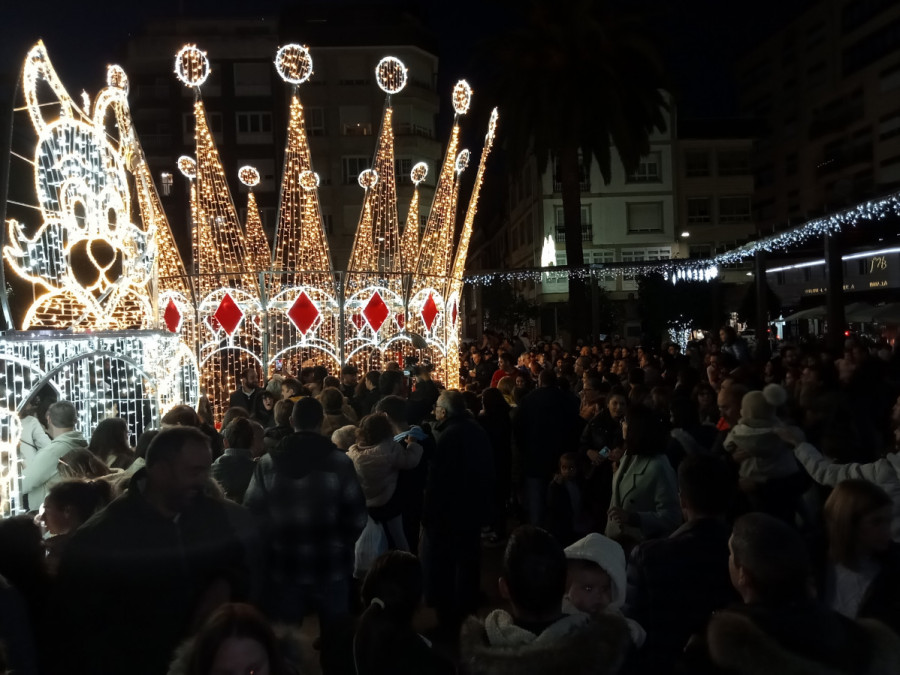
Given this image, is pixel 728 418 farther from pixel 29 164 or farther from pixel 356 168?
pixel 356 168

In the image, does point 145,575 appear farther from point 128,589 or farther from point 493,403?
point 493,403

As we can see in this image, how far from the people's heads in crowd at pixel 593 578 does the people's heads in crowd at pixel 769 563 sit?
1.63 ft

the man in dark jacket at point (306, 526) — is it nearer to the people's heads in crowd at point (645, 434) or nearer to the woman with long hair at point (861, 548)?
the people's heads in crowd at point (645, 434)

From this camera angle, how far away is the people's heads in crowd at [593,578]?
3.40 meters

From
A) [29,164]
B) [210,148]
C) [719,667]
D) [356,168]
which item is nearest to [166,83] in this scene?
[356,168]

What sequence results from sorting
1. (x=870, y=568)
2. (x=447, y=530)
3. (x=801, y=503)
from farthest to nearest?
(x=447, y=530) → (x=801, y=503) → (x=870, y=568)

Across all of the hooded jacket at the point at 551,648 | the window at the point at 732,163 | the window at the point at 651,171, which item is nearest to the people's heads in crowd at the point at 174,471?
the hooded jacket at the point at 551,648

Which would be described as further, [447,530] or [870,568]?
[447,530]

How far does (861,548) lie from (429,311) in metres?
12.5

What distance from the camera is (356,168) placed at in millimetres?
45469

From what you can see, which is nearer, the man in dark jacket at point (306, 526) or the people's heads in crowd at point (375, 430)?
the man in dark jacket at point (306, 526)

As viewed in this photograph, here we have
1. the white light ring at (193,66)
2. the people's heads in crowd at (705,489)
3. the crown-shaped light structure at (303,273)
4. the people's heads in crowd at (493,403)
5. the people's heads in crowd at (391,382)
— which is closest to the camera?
the people's heads in crowd at (705,489)

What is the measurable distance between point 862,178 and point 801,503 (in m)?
52.3

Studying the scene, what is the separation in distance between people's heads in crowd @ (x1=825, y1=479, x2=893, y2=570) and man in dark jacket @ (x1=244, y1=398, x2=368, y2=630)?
2.44 metres
